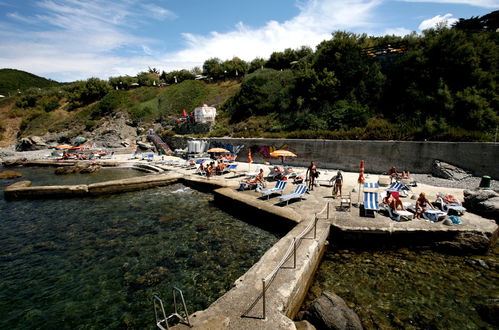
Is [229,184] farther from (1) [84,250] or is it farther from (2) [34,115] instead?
(2) [34,115]

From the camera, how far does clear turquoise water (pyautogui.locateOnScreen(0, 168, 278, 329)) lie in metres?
5.88

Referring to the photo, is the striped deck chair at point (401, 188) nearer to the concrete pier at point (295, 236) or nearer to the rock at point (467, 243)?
the concrete pier at point (295, 236)

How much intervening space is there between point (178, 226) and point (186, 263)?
9.58ft

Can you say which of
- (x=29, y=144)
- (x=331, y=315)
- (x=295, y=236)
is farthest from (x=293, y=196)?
(x=29, y=144)

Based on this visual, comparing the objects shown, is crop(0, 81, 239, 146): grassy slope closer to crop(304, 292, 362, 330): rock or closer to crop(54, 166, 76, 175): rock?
crop(54, 166, 76, 175): rock

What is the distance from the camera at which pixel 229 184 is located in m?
14.3

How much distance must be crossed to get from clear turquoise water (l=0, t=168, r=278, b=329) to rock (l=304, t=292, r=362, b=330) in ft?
Answer: 7.92

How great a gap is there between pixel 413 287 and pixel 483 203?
212 inches

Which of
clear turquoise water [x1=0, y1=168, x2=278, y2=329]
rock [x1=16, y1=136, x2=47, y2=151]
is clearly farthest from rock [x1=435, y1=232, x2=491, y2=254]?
rock [x1=16, y1=136, x2=47, y2=151]

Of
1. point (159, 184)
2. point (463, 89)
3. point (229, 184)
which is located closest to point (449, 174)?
point (463, 89)

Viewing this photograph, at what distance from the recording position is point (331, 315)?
471 centimetres

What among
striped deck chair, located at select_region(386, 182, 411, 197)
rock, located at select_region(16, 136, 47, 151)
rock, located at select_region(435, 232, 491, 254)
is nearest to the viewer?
rock, located at select_region(435, 232, 491, 254)

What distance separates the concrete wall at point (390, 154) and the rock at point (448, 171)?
28cm

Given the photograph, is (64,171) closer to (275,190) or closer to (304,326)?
(275,190)
